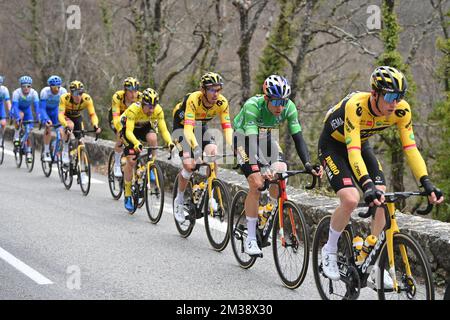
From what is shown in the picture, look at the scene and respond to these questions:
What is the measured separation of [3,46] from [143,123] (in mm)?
33617

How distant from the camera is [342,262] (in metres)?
6.04

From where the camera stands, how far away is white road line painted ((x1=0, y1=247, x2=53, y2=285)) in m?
6.81

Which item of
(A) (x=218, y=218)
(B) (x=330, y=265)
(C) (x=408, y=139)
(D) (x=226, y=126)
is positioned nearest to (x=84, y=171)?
(D) (x=226, y=126)

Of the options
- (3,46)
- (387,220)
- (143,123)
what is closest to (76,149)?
(143,123)

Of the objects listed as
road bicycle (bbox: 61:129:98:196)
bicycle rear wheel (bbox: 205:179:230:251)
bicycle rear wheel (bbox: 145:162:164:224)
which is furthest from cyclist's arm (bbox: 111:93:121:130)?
bicycle rear wheel (bbox: 205:179:230:251)

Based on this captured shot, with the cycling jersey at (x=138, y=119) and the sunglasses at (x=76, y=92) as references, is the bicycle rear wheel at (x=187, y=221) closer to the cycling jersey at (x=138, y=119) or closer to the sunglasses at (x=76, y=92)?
the cycling jersey at (x=138, y=119)

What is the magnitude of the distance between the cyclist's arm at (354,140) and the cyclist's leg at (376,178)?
1.20 feet

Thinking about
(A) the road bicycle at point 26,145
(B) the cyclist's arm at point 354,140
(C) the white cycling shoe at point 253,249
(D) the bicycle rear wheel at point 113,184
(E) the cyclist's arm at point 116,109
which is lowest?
(C) the white cycling shoe at point 253,249

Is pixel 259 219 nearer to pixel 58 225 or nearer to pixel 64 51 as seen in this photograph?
pixel 58 225

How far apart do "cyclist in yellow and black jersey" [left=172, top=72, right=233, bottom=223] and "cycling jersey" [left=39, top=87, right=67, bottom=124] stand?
6.08 m

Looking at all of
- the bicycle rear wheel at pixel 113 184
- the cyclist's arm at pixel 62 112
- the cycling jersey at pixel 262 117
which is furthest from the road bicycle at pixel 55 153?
the cycling jersey at pixel 262 117

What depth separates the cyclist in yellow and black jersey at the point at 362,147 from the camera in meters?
5.39
